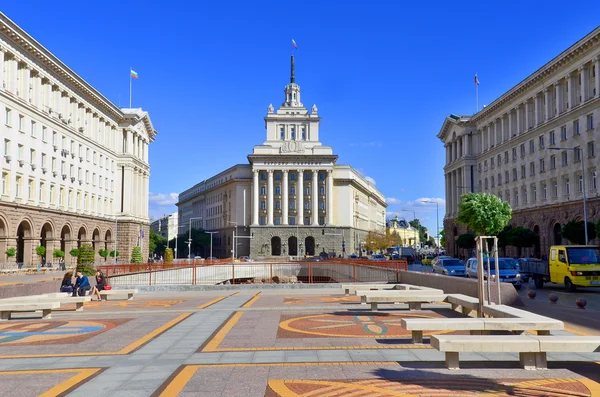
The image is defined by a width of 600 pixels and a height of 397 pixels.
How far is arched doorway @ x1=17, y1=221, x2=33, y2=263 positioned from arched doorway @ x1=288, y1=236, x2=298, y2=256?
63916 millimetres

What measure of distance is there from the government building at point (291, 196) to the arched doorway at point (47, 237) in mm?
49937

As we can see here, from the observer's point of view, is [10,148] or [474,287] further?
[10,148]

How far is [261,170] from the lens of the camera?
379 feet

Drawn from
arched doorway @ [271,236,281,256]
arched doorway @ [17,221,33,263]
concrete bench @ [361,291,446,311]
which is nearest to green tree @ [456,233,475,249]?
arched doorway @ [271,236,281,256]

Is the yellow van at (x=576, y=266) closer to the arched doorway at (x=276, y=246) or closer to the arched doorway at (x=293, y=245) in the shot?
the arched doorway at (x=293, y=245)

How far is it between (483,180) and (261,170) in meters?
46.4

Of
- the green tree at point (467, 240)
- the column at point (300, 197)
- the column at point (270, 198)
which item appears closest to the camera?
the green tree at point (467, 240)

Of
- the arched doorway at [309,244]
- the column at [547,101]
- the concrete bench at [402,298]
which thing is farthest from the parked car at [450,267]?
the arched doorway at [309,244]

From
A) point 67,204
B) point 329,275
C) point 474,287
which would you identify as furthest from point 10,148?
point 474,287

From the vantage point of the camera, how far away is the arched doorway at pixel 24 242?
5347 centimetres

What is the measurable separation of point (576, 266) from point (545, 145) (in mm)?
41404

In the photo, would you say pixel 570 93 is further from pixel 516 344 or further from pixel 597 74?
pixel 516 344

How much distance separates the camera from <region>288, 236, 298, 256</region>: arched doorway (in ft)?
374

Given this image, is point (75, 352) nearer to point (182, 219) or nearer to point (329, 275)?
point (329, 275)
